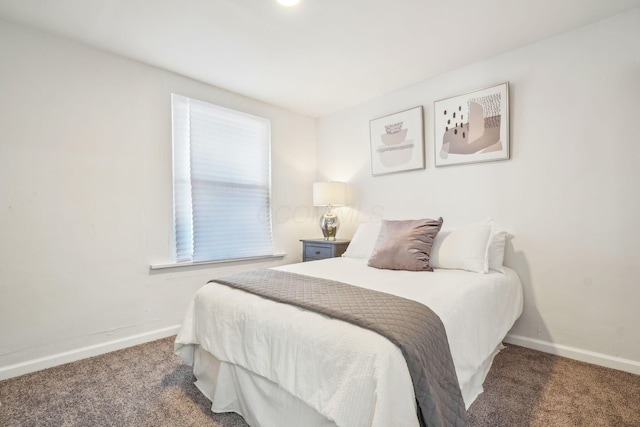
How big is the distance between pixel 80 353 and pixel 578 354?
3.54m

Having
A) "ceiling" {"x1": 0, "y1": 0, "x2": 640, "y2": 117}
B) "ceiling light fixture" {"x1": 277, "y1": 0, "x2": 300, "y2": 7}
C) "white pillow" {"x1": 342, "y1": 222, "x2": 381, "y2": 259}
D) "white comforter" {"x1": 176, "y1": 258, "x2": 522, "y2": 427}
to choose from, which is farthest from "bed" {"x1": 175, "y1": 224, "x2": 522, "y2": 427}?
"ceiling light fixture" {"x1": 277, "y1": 0, "x2": 300, "y2": 7}

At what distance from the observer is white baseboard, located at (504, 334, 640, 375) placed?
192 centimetres

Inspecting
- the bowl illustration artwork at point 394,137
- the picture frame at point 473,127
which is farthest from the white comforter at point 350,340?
the bowl illustration artwork at point 394,137

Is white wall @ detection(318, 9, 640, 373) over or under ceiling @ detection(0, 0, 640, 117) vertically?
under

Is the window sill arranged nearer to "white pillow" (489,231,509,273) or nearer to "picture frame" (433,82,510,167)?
"picture frame" (433,82,510,167)

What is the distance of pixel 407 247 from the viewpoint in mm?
2193

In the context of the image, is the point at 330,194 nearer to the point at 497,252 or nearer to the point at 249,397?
the point at 497,252

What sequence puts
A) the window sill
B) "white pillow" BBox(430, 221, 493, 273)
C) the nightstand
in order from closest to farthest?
"white pillow" BBox(430, 221, 493, 273) < the window sill < the nightstand

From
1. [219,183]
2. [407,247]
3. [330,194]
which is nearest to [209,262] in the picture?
[219,183]

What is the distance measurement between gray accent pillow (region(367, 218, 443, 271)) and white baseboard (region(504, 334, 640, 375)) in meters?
1.00

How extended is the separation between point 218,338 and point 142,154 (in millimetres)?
1779

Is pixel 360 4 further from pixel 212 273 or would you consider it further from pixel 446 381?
pixel 212 273

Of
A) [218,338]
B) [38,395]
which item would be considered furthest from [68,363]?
[218,338]

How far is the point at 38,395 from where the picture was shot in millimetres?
Result: 1739
